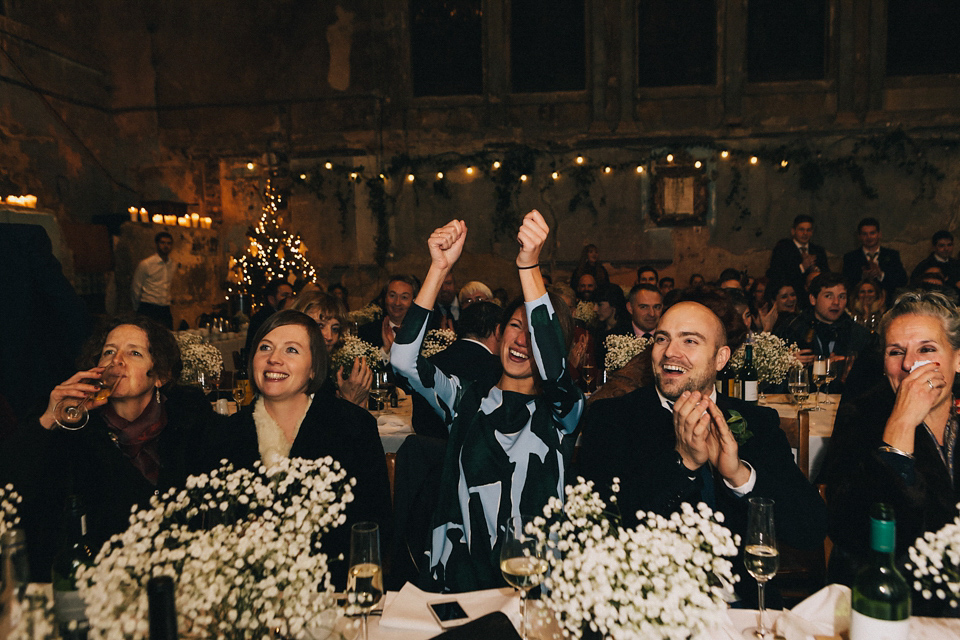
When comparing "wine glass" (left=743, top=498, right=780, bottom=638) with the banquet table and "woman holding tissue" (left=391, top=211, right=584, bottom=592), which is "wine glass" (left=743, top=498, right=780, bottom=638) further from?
the banquet table

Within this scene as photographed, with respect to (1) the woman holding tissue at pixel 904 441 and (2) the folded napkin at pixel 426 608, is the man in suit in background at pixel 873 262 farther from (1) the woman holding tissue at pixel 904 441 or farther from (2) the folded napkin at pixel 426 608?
(2) the folded napkin at pixel 426 608

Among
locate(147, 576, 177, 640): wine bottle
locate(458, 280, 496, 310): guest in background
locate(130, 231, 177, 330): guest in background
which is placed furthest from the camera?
locate(130, 231, 177, 330): guest in background

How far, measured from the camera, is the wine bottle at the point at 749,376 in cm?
400

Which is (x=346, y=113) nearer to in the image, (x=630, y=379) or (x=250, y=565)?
(x=630, y=379)

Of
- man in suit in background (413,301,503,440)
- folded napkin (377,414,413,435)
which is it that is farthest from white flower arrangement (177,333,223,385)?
man in suit in background (413,301,503,440)

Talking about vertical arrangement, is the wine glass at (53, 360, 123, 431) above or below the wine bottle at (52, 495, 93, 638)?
above

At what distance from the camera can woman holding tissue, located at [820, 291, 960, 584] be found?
6.34 ft

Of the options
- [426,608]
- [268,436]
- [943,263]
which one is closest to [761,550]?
[426,608]

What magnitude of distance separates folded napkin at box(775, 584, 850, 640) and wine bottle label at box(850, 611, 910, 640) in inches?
7.8

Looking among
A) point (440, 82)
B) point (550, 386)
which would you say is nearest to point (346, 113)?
point (440, 82)

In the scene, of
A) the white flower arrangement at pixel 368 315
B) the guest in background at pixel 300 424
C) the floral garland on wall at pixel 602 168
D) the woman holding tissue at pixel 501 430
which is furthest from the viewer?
the floral garland on wall at pixel 602 168

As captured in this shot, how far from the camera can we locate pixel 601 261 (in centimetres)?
1169

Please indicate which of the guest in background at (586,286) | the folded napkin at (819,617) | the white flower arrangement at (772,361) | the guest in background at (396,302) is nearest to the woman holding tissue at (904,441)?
the folded napkin at (819,617)

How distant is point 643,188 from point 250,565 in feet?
36.1
